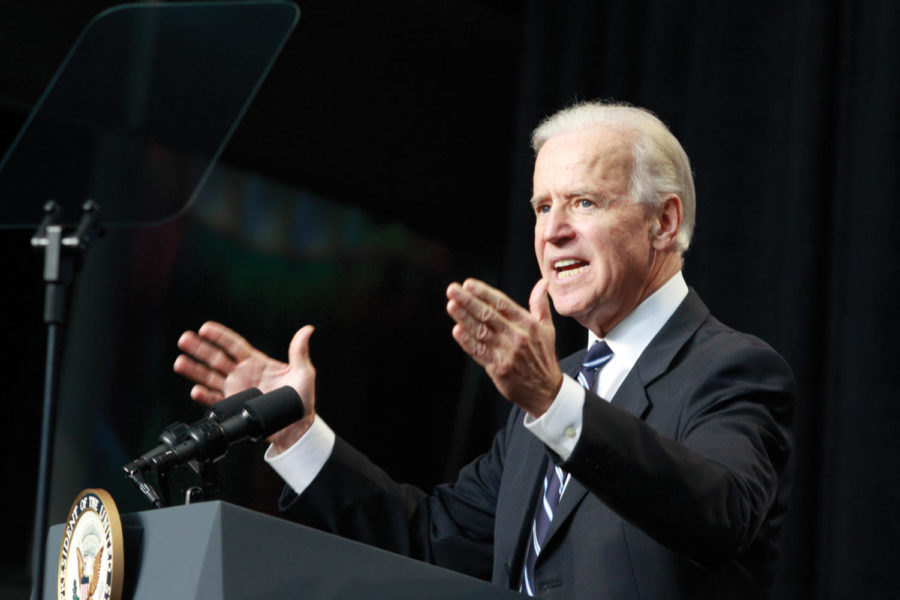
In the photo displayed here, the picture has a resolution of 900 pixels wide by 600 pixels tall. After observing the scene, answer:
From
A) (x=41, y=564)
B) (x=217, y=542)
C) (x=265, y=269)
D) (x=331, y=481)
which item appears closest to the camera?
(x=217, y=542)

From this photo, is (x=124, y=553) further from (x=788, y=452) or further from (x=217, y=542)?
(x=788, y=452)

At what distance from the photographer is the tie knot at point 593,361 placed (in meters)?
2.05

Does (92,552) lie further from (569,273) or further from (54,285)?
(569,273)

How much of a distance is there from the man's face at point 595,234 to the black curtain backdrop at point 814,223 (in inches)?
34.2

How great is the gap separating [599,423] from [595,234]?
2.44ft

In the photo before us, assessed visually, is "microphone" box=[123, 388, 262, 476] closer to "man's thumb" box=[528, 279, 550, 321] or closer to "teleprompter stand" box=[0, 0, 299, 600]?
"man's thumb" box=[528, 279, 550, 321]

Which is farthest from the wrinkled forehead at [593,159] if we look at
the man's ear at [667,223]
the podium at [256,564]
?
the podium at [256,564]

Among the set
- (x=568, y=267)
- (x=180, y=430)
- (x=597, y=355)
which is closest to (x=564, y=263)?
(x=568, y=267)

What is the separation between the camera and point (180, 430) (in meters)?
1.51

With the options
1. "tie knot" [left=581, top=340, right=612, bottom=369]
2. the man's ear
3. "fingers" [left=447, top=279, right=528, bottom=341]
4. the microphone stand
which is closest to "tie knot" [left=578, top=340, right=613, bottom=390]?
"tie knot" [left=581, top=340, right=612, bottom=369]

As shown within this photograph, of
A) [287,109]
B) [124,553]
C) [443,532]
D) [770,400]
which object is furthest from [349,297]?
[124,553]

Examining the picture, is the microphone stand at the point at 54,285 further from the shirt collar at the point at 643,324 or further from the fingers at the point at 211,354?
the shirt collar at the point at 643,324

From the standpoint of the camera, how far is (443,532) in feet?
7.10

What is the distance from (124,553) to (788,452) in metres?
1.00
